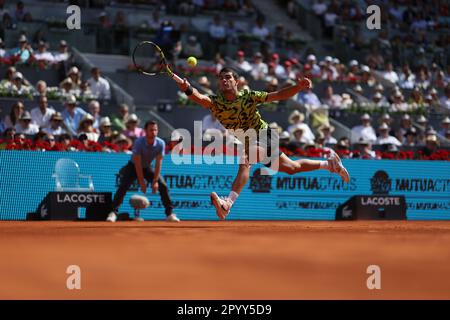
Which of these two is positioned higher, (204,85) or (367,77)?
(367,77)

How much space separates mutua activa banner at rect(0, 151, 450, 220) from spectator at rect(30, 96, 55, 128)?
7.14 ft

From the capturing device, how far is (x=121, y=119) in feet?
64.3

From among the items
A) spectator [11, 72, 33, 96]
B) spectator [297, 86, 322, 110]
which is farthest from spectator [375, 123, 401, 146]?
spectator [11, 72, 33, 96]

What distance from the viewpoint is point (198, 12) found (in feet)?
89.9

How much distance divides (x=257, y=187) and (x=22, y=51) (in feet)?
23.6

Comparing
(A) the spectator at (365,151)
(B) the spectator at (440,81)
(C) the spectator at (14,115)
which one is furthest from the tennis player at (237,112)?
(B) the spectator at (440,81)

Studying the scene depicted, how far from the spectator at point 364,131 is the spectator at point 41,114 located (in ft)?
25.7

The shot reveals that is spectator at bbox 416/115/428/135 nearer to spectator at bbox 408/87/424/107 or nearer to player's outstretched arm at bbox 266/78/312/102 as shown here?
spectator at bbox 408/87/424/107

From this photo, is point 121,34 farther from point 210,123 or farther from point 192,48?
point 210,123

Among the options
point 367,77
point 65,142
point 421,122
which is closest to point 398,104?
point 421,122

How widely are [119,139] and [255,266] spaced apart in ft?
34.8

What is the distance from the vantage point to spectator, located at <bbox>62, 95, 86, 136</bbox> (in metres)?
18.8

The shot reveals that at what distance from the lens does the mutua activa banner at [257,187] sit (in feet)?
53.5
